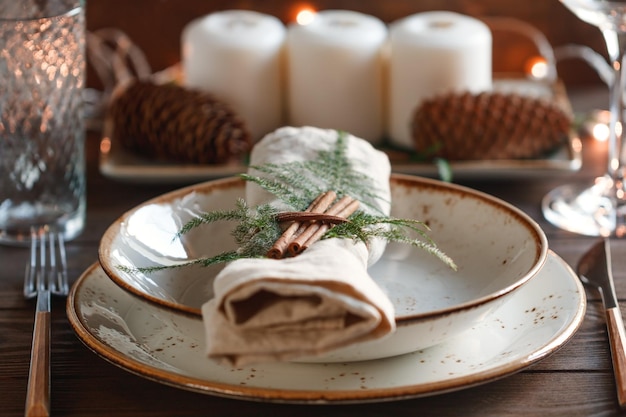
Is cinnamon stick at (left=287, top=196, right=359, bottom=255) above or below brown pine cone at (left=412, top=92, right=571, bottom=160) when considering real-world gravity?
above

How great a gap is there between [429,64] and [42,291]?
2.11 feet

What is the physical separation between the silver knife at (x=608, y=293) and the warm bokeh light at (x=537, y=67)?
71cm

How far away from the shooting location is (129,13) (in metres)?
1.72

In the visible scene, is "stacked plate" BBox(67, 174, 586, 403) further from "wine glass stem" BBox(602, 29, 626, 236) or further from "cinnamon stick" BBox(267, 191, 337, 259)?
"wine glass stem" BBox(602, 29, 626, 236)

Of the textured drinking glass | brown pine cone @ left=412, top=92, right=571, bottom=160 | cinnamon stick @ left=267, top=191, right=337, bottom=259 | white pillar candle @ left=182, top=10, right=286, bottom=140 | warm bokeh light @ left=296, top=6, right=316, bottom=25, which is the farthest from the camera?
warm bokeh light @ left=296, top=6, right=316, bottom=25

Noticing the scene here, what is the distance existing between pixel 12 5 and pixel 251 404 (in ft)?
1.98

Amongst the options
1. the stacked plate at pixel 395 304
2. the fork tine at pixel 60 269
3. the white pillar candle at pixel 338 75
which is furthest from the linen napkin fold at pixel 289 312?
the white pillar candle at pixel 338 75

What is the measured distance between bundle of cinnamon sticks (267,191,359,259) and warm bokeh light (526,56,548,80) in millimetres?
901

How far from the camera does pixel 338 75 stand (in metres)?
1.29

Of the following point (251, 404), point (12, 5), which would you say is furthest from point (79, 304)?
point (12, 5)

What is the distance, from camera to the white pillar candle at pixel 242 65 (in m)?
1.29


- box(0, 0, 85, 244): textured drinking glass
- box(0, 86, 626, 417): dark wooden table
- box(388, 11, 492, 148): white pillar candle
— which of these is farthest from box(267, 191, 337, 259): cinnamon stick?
box(388, 11, 492, 148): white pillar candle

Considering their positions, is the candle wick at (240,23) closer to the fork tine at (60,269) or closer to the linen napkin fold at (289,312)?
the fork tine at (60,269)

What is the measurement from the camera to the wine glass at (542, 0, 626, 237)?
40.6 inches
